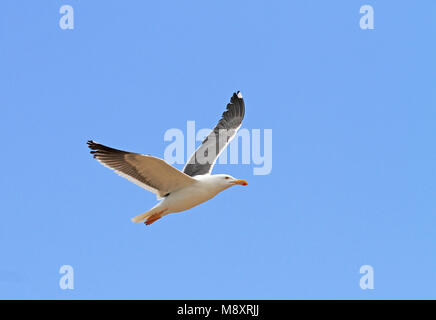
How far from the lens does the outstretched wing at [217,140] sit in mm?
9766

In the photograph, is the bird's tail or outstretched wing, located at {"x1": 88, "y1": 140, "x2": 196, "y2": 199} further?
the bird's tail

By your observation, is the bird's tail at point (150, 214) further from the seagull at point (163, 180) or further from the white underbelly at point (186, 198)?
the white underbelly at point (186, 198)

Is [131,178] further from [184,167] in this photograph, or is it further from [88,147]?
[184,167]

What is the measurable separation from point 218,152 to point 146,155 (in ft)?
7.02

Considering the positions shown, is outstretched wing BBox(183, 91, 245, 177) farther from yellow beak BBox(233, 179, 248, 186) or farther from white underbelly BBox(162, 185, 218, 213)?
white underbelly BBox(162, 185, 218, 213)

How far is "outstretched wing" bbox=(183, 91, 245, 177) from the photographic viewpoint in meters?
9.77

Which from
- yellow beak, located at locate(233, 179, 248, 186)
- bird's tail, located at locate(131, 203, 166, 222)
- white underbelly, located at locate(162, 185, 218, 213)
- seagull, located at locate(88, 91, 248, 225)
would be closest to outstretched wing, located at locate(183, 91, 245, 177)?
seagull, located at locate(88, 91, 248, 225)

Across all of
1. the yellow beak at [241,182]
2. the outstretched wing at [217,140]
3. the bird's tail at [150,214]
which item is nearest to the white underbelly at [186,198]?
the bird's tail at [150,214]

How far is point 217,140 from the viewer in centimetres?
1027

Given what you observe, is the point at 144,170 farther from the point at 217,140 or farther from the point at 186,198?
A: the point at 217,140

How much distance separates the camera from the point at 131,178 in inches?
336

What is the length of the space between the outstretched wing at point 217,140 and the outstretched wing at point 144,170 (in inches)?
37.3

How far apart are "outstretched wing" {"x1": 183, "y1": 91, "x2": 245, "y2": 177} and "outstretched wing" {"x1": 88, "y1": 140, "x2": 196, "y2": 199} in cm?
95
